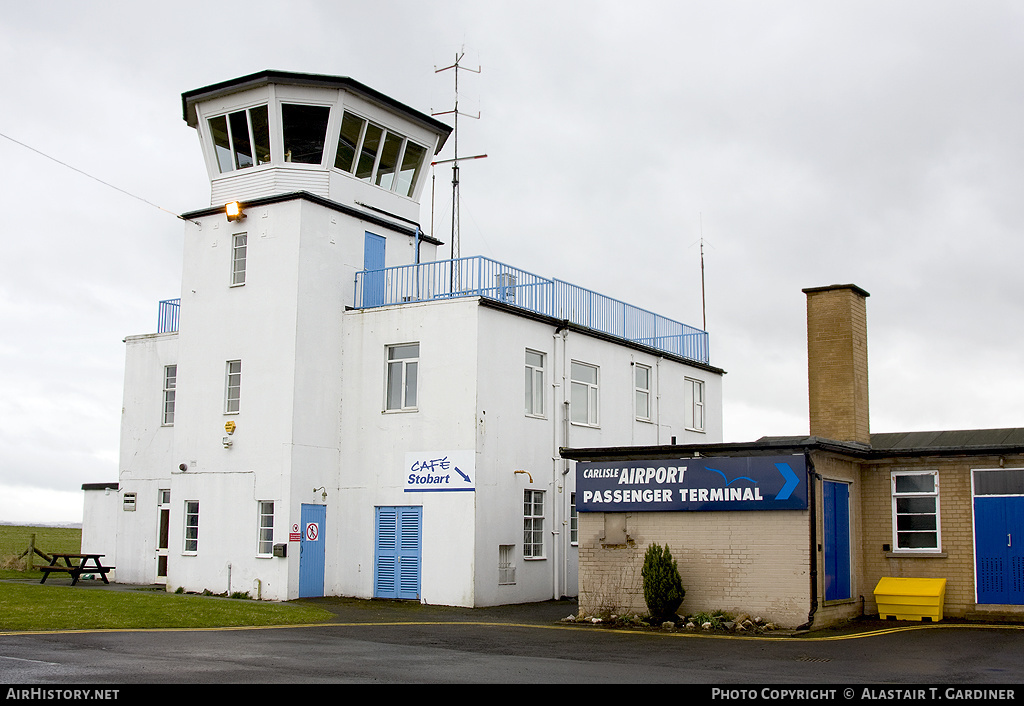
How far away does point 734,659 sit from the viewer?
1312 centimetres

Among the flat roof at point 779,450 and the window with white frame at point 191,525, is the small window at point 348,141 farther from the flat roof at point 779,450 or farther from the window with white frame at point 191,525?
the flat roof at point 779,450

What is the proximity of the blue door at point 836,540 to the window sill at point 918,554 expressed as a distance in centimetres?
108

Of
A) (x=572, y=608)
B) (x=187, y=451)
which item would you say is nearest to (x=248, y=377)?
(x=187, y=451)

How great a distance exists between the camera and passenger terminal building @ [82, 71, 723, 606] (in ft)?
76.4

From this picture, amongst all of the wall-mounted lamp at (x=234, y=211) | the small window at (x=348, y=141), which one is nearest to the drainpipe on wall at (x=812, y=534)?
the small window at (x=348, y=141)

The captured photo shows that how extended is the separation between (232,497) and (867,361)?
1449 centimetres

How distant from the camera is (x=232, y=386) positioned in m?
25.0

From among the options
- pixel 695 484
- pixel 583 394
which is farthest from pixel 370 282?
pixel 695 484

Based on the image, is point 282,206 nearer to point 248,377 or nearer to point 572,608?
Result: point 248,377

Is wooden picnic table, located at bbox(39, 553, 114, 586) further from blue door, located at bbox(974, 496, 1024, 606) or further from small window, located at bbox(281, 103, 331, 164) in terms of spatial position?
blue door, located at bbox(974, 496, 1024, 606)

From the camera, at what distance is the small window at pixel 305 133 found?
82.8 feet

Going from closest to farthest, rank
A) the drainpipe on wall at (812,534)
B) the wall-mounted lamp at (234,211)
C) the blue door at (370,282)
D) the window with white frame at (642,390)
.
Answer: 1. the drainpipe on wall at (812,534)
2. the wall-mounted lamp at (234,211)
3. the blue door at (370,282)
4. the window with white frame at (642,390)

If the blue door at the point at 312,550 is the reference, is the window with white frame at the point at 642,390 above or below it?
above

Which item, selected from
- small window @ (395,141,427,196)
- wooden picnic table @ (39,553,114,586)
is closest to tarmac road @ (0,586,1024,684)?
wooden picnic table @ (39,553,114,586)
